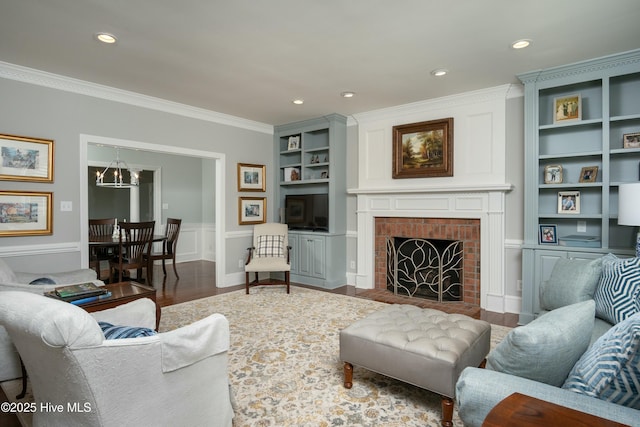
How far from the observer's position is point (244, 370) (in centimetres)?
254

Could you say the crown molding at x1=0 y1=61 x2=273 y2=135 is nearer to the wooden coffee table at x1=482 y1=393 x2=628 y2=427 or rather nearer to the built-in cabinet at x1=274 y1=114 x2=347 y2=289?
the built-in cabinet at x1=274 y1=114 x2=347 y2=289

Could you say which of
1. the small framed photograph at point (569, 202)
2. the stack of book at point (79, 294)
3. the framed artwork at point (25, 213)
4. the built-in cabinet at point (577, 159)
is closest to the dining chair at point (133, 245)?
the framed artwork at point (25, 213)

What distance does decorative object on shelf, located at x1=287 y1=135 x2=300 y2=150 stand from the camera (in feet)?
18.9

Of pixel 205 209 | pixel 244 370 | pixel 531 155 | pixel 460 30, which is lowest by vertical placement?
pixel 244 370

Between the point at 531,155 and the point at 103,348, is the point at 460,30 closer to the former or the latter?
the point at 531,155

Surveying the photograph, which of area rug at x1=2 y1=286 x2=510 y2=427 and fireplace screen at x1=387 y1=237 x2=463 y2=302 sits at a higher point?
fireplace screen at x1=387 y1=237 x2=463 y2=302

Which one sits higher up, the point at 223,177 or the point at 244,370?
the point at 223,177

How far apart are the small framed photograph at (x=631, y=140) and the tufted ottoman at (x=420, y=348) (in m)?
2.49

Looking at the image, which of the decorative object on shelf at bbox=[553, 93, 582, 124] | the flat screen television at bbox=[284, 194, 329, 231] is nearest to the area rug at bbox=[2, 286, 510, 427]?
the flat screen television at bbox=[284, 194, 329, 231]

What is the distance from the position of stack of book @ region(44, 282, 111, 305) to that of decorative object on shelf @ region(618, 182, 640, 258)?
3.99 m

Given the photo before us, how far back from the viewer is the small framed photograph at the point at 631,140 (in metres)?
3.24

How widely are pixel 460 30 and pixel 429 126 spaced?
6.13 ft

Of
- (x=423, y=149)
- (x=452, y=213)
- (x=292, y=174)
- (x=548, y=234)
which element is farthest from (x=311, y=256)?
(x=548, y=234)

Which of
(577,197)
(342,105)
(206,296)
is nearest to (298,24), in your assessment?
(342,105)
